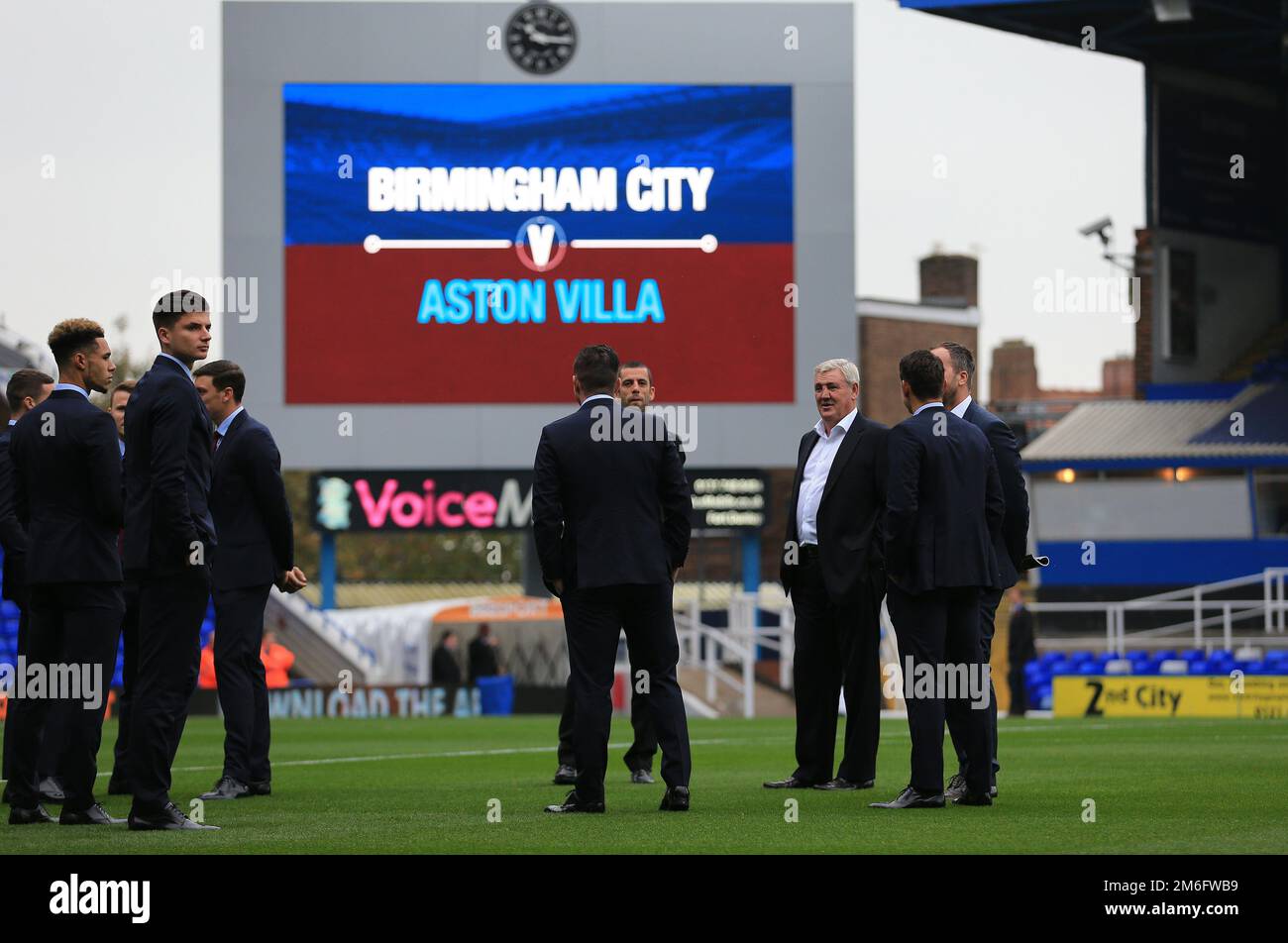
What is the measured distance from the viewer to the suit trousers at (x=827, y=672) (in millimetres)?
10445

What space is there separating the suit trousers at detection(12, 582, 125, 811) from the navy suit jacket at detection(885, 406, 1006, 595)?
11.2 feet

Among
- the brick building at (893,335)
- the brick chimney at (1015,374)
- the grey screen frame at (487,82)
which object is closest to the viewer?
the grey screen frame at (487,82)

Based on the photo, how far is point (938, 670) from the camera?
9.24m

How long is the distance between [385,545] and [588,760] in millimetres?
65726

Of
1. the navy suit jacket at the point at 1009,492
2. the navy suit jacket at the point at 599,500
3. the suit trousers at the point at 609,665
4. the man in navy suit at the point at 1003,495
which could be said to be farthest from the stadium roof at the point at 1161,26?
the suit trousers at the point at 609,665

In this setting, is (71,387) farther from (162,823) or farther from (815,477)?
(815,477)

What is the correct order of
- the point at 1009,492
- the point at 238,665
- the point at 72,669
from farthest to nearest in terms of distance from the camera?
the point at 238,665, the point at 1009,492, the point at 72,669

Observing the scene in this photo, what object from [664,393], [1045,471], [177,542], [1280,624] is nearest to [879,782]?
[177,542]

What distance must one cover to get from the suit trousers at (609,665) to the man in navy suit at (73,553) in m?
1.99

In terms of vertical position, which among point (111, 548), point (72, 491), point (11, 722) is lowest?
point (11, 722)

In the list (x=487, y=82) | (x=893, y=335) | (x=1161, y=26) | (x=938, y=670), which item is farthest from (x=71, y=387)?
(x=893, y=335)

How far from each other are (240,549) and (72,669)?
5.80 ft

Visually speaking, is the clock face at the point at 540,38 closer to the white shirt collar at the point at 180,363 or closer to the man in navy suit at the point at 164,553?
the white shirt collar at the point at 180,363

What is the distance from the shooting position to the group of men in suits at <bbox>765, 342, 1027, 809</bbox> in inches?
367
